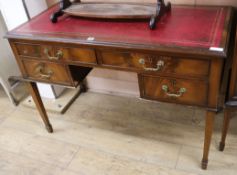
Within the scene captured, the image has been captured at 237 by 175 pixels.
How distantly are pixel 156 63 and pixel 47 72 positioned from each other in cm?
59

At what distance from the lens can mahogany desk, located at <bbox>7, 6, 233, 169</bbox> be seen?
1.09m

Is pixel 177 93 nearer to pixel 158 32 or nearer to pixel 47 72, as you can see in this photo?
pixel 158 32

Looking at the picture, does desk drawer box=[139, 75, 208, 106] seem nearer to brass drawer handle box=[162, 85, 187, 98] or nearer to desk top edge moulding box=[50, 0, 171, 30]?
brass drawer handle box=[162, 85, 187, 98]

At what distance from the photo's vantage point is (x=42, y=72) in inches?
57.6

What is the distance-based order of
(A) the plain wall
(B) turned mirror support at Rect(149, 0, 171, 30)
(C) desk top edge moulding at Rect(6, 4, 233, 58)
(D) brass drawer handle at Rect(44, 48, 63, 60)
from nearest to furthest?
(C) desk top edge moulding at Rect(6, 4, 233, 58) → (B) turned mirror support at Rect(149, 0, 171, 30) → (D) brass drawer handle at Rect(44, 48, 63, 60) → (A) the plain wall

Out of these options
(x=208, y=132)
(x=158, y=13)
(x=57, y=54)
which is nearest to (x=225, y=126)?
(x=208, y=132)

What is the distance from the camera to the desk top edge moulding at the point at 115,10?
126cm

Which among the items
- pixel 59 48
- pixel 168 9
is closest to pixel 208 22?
pixel 168 9

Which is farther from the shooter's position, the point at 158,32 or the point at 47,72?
the point at 47,72

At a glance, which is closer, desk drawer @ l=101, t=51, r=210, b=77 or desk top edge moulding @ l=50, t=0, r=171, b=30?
desk drawer @ l=101, t=51, r=210, b=77

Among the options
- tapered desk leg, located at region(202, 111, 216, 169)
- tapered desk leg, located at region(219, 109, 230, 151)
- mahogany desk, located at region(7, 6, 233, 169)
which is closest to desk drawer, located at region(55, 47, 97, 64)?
mahogany desk, located at region(7, 6, 233, 169)

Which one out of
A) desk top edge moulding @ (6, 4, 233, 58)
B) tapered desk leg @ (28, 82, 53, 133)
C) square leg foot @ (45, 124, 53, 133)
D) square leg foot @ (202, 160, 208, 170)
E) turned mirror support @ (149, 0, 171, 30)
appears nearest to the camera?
desk top edge moulding @ (6, 4, 233, 58)

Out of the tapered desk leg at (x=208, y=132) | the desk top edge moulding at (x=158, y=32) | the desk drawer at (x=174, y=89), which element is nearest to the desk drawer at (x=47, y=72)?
the desk top edge moulding at (x=158, y=32)

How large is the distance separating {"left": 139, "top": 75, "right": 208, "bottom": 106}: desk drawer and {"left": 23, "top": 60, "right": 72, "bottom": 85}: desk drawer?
404 mm
